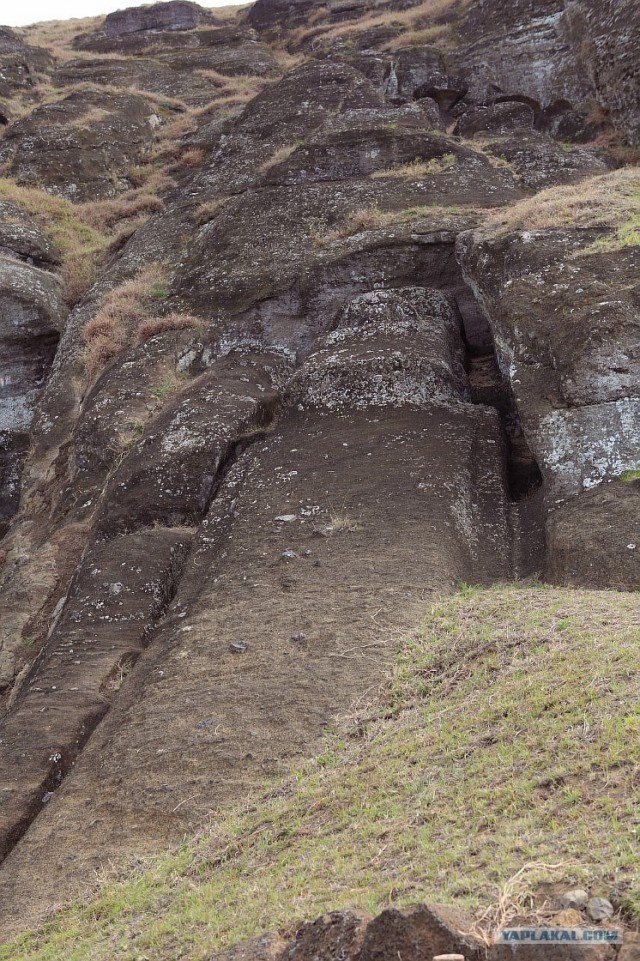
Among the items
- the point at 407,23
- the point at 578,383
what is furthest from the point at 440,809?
the point at 407,23

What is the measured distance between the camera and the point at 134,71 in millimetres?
40062

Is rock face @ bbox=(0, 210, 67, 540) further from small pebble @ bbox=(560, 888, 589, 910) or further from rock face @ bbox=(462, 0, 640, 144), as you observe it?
small pebble @ bbox=(560, 888, 589, 910)

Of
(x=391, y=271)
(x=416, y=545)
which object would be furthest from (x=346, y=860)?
(x=391, y=271)

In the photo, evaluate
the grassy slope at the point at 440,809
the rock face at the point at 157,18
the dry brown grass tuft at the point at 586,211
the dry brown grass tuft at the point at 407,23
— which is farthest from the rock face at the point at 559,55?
the rock face at the point at 157,18

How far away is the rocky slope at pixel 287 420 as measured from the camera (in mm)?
9234

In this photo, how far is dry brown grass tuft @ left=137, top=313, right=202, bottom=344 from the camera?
1764 centimetres

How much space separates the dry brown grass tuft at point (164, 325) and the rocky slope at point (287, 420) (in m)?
0.10

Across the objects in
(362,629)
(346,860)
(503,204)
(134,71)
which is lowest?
(362,629)

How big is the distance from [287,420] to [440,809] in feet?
28.8

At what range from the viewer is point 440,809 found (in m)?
6.27

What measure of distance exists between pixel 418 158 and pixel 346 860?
18188 millimetres

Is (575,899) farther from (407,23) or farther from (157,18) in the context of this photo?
(157,18)

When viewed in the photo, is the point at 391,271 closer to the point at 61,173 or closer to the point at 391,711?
the point at 391,711

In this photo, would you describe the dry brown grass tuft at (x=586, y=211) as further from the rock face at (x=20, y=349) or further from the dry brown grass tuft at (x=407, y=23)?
the dry brown grass tuft at (x=407, y=23)
